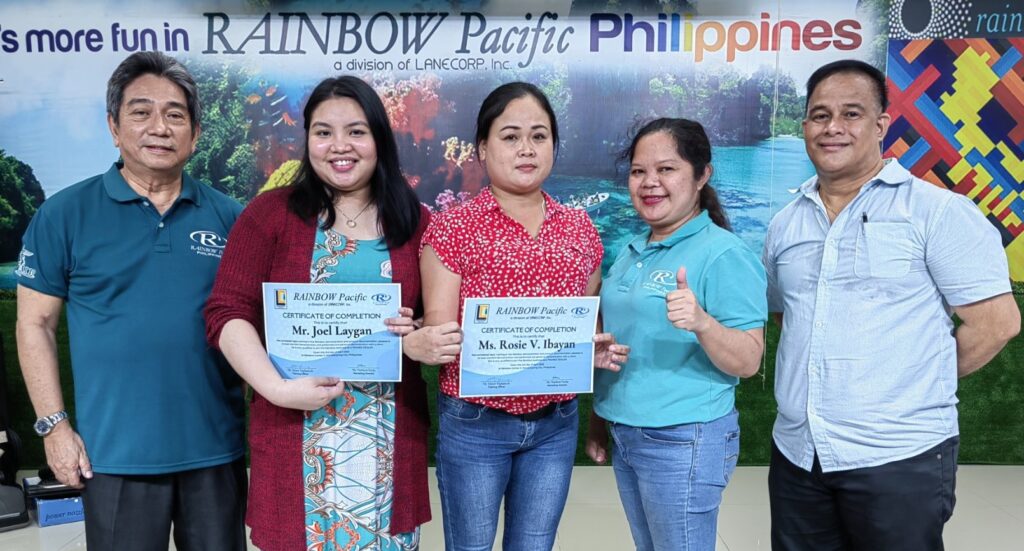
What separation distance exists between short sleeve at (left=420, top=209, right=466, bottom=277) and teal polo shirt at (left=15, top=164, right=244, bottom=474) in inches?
21.9

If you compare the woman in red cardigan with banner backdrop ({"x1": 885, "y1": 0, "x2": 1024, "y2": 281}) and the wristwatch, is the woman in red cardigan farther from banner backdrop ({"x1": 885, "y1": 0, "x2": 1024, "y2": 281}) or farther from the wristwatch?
banner backdrop ({"x1": 885, "y1": 0, "x2": 1024, "y2": 281})

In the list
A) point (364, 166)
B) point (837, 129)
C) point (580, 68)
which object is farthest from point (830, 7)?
point (364, 166)

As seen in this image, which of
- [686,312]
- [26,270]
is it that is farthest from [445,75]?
[686,312]

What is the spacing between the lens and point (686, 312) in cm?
138

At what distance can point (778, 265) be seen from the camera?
175 centimetres

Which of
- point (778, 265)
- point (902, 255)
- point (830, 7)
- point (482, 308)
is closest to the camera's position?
point (482, 308)

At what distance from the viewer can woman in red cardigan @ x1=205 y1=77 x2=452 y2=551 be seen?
1448 mm

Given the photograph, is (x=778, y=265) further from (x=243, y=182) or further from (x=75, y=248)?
(x=243, y=182)

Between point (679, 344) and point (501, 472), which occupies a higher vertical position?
point (679, 344)

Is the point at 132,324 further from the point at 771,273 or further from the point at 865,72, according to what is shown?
the point at 865,72

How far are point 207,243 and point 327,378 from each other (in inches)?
19.5

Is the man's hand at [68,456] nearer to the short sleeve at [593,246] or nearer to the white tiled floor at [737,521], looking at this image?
the short sleeve at [593,246]

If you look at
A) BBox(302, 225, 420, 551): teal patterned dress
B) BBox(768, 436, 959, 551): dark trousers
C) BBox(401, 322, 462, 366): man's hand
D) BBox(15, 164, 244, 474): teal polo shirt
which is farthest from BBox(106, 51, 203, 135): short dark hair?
BBox(768, 436, 959, 551): dark trousers

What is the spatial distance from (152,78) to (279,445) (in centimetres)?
90
